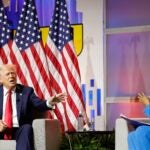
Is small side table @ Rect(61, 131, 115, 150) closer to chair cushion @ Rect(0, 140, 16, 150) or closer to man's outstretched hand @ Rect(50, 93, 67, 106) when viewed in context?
man's outstretched hand @ Rect(50, 93, 67, 106)

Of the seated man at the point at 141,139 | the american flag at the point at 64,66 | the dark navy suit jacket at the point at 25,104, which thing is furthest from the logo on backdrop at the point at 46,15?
the seated man at the point at 141,139

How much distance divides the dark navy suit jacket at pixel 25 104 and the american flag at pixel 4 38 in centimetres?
83

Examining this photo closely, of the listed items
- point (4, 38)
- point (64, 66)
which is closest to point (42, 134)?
point (64, 66)

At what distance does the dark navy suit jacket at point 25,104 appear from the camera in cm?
407

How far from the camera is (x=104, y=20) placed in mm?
5121

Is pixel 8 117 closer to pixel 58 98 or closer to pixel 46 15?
pixel 58 98

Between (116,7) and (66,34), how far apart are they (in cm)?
87

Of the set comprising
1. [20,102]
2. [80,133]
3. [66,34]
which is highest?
[66,34]

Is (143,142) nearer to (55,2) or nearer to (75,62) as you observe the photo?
(75,62)

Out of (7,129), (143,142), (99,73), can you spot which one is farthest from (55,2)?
(143,142)

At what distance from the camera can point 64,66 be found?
191 inches

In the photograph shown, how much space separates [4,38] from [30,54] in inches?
18.1

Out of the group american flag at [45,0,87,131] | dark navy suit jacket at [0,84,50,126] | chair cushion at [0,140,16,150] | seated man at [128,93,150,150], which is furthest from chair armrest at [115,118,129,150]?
american flag at [45,0,87,131]

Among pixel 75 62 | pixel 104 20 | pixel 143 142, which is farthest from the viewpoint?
pixel 104 20
